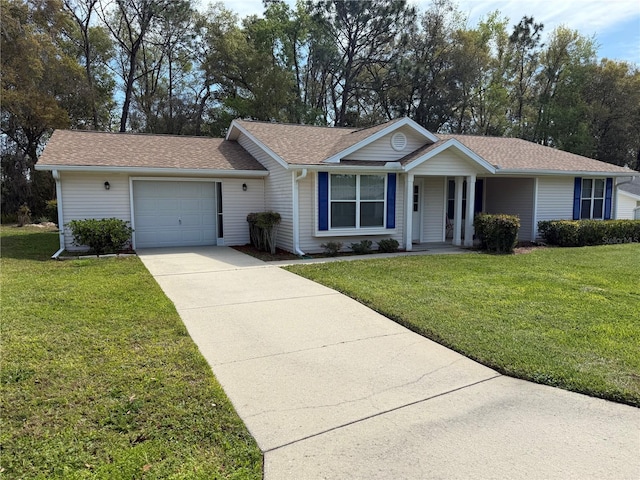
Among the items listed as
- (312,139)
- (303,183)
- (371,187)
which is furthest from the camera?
(312,139)

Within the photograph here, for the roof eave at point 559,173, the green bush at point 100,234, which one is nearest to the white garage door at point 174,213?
the green bush at point 100,234

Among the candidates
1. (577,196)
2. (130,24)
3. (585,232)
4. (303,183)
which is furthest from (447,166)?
(130,24)

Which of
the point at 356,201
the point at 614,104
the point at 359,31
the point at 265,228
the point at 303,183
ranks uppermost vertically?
the point at 359,31

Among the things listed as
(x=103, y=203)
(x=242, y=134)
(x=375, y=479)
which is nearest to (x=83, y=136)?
(x=103, y=203)

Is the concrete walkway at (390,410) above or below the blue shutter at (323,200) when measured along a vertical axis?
below

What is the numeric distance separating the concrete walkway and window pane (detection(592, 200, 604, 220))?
13295 millimetres

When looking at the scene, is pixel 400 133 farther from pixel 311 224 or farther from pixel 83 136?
pixel 83 136

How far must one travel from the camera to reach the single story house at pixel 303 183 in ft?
36.4

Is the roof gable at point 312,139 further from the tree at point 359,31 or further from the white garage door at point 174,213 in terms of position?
the tree at point 359,31

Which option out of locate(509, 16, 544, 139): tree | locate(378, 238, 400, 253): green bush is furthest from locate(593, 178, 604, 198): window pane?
locate(509, 16, 544, 139): tree

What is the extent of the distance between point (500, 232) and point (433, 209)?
8.78 feet

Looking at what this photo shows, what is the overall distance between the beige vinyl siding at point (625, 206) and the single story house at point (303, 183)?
4.88 m

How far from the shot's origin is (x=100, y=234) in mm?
10188

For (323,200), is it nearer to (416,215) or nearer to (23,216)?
(416,215)
